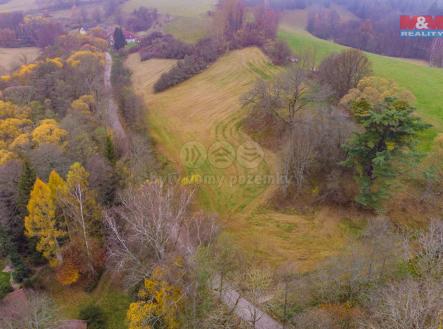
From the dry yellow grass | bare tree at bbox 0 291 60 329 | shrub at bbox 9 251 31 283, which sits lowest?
shrub at bbox 9 251 31 283

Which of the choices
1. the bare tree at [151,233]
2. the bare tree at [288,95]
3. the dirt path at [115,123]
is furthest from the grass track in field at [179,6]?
the bare tree at [151,233]

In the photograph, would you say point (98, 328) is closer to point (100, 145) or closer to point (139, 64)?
point (100, 145)

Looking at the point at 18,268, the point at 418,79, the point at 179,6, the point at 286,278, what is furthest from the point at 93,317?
the point at 179,6

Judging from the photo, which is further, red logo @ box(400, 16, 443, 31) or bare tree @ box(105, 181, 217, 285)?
red logo @ box(400, 16, 443, 31)

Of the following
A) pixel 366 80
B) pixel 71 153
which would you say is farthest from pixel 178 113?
pixel 366 80

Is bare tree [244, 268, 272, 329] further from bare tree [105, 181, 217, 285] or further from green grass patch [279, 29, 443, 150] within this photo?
green grass patch [279, 29, 443, 150]

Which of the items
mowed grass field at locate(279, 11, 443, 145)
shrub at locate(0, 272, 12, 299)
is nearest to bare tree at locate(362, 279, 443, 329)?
mowed grass field at locate(279, 11, 443, 145)

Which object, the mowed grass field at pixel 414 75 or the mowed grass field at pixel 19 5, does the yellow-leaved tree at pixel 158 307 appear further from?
the mowed grass field at pixel 19 5
